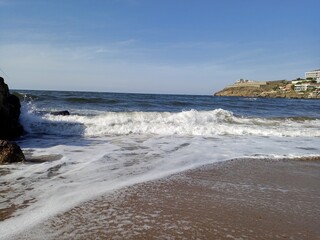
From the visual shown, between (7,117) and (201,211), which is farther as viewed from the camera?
(7,117)

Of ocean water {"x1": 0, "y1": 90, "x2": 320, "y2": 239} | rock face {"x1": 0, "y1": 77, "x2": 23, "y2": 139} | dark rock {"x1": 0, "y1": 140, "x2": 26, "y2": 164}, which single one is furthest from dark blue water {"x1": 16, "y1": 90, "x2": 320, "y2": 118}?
dark rock {"x1": 0, "y1": 140, "x2": 26, "y2": 164}

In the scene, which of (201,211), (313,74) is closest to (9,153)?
(201,211)

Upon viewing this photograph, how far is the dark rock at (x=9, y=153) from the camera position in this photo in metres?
6.12

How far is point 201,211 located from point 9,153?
4.06 m

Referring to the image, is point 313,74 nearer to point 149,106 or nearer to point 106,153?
point 149,106

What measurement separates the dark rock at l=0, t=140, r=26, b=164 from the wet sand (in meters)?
2.71

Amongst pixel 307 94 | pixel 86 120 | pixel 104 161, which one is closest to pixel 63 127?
pixel 86 120

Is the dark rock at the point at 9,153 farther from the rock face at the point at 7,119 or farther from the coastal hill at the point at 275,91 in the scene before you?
the coastal hill at the point at 275,91

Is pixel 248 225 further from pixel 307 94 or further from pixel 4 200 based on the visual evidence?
pixel 307 94

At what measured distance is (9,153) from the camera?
617 cm

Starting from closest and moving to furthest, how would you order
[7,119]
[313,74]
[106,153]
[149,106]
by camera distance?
[106,153], [7,119], [149,106], [313,74]

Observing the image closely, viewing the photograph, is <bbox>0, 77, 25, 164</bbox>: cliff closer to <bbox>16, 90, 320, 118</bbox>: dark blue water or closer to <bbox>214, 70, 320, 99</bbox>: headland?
<bbox>16, 90, 320, 118</bbox>: dark blue water

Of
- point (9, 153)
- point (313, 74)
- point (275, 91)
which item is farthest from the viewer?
point (313, 74)

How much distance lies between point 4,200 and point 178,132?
27.1 feet
